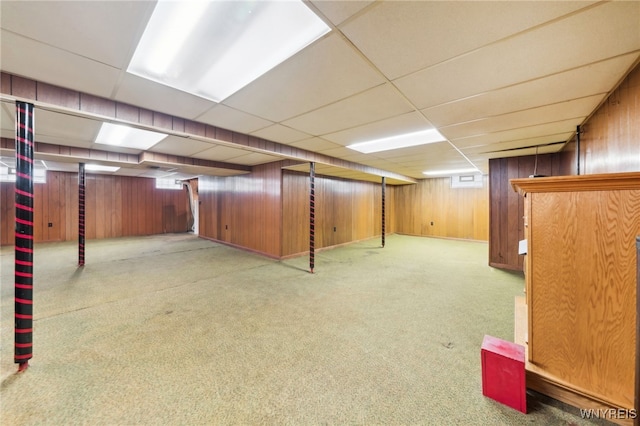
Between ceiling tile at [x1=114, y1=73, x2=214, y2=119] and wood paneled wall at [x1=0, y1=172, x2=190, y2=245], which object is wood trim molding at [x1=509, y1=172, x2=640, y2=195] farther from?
wood paneled wall at [x1=0, y1=172, x2=190, y2=245]

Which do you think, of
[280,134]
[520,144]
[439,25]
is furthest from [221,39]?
[520,144]

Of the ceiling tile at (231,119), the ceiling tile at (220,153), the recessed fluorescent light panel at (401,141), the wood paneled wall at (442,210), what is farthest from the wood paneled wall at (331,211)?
the ceiling tile at (231,119)

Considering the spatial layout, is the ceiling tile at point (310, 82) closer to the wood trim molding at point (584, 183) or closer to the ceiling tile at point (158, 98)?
the ceiling tile at point (158, 98)

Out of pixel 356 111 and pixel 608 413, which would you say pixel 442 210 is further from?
pixel 608 413

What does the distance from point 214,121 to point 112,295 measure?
9.22 ft

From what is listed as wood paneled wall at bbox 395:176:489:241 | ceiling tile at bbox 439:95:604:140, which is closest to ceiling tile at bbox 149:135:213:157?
ceiling tile at bbox 439:95:604:140

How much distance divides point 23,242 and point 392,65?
310cm

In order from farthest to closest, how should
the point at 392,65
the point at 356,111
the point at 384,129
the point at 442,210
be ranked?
the point at 442,210
the point at 384,129
the point at 356,111
the point at 392,65

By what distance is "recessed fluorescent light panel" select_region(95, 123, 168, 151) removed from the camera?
127 inches

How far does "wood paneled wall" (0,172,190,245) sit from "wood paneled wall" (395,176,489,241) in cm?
949

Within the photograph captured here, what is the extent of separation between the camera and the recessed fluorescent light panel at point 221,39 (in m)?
1.19

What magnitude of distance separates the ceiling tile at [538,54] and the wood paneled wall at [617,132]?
454mm

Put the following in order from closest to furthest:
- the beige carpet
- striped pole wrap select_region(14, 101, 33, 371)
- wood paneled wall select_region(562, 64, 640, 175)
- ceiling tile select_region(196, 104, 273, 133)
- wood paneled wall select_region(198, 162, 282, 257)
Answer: the beige carpet, wood paneled wall select_region(562, 64, 640, 175), striped pole wrap select_region(14, 101, 33, 371), ceiling tile select_region(196, 104, 273, 133), wood paneled wall select_region(198, 162, 282, 257)

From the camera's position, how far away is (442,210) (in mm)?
8578
